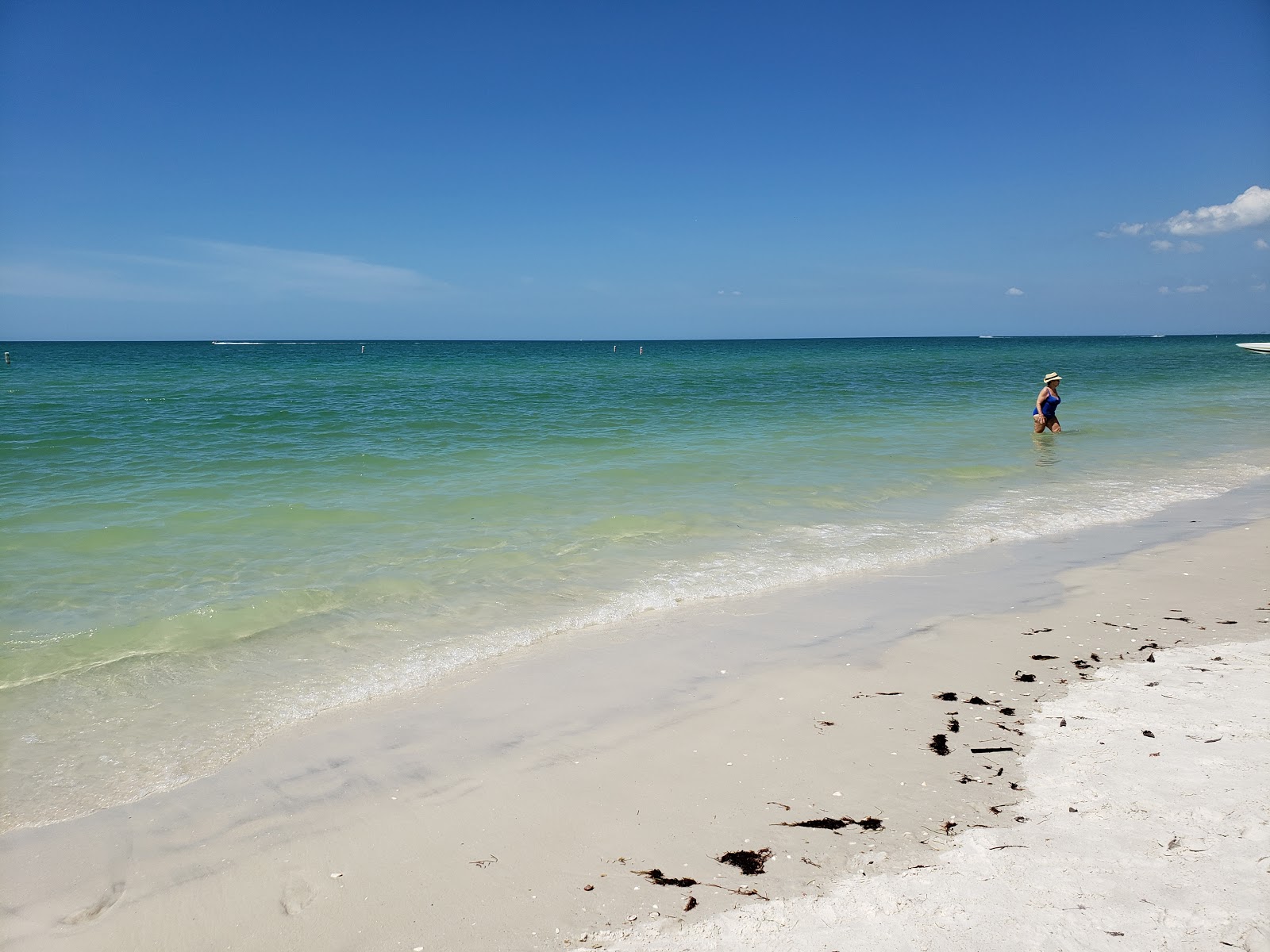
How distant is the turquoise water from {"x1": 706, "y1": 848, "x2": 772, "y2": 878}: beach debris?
2.62 meters

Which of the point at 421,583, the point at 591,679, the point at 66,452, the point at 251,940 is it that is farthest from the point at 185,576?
the point at 66,452

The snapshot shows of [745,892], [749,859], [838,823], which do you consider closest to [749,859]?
[749,859]

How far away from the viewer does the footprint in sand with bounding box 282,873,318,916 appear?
2.96 meters

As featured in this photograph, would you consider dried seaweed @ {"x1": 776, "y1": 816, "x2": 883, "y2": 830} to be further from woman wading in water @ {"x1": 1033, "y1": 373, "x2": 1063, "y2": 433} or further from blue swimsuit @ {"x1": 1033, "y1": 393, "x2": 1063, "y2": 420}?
blue swimsuit @ {"x1": 1033, "y1": 393, "x2": 1063, "y2": 420}

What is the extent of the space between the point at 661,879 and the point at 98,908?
2.24 metres

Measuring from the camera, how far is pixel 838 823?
3262 mm

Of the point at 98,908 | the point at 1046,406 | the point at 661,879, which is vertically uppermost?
the point at 1046,406

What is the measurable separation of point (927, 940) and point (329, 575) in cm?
614

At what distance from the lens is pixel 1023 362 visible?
59938 mm

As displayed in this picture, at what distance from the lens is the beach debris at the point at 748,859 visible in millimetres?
3000

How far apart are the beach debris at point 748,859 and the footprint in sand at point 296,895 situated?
164 cm

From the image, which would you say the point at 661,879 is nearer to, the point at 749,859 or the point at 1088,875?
the point at 749,859

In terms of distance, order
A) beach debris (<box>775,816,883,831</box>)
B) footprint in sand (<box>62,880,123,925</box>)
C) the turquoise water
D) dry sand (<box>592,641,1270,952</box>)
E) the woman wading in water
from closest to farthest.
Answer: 1. dry sand (<box>592,641,1270,952</box>)
2. footprint in sand (<box>62,880,123,925</box>)
3. beach debris (<box>775,816,883,831</box>)
4. the turquoise water
5. the woman wading in water

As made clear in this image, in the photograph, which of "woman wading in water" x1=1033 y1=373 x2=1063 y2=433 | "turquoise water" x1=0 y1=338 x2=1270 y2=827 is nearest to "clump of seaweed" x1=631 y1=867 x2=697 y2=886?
"turquoise water" x1=0 y1=338 x2=1270 y2=827
